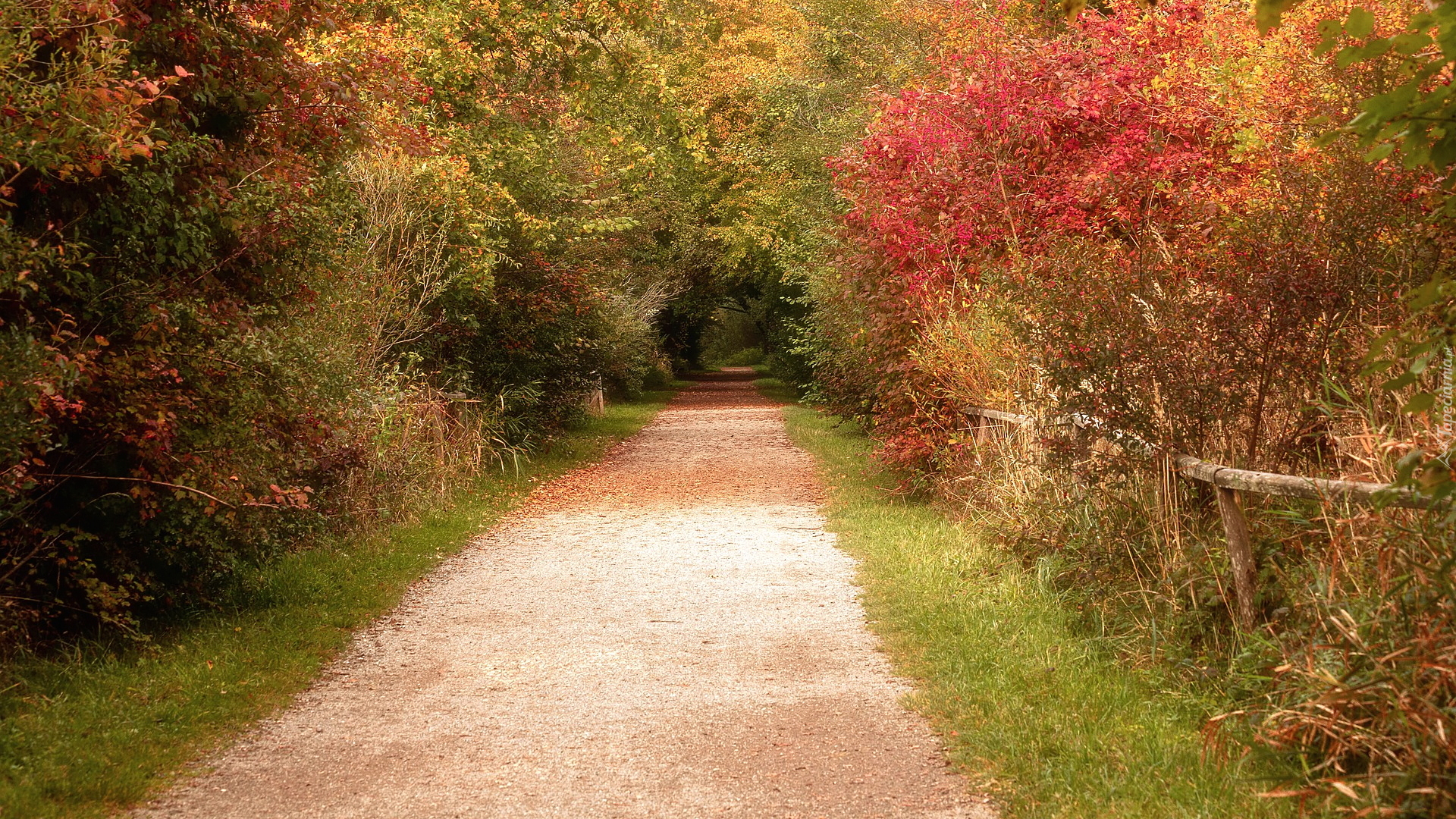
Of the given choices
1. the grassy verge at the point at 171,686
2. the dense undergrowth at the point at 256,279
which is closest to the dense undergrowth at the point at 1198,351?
the grassy verge at the point at 171,686

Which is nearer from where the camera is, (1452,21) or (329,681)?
(1452,21)

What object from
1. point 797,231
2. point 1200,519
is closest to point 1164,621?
point 1200,519

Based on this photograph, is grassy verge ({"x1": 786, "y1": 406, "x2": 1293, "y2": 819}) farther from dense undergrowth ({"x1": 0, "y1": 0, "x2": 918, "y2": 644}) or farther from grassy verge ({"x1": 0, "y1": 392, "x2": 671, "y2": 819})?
dense undergrowth ({"x1": 0, "y1": 0, "x2": 918, "y2": 644})

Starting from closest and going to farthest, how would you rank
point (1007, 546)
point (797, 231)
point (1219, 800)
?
point (1219, 800) → point (1007, 546) → point (797, 231)

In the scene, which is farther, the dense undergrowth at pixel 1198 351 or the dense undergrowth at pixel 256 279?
the dense undergrowth at pixel 256 279

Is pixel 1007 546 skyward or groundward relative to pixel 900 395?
groundward

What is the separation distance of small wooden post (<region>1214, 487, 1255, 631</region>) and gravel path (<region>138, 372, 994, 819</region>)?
1.56 m

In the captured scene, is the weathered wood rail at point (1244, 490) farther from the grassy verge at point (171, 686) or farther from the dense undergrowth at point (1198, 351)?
the grassy verge at point (171, 686)

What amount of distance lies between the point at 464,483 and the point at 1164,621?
34.9 feet

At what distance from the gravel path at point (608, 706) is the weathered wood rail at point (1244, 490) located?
1615 millimetres

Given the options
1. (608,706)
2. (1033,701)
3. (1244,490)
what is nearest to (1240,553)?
(1244,490)

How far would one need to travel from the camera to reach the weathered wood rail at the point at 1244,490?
15.3ft

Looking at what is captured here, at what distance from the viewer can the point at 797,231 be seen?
33.1 metres

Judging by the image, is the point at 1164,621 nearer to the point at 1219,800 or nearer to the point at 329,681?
the point at 1219,800
